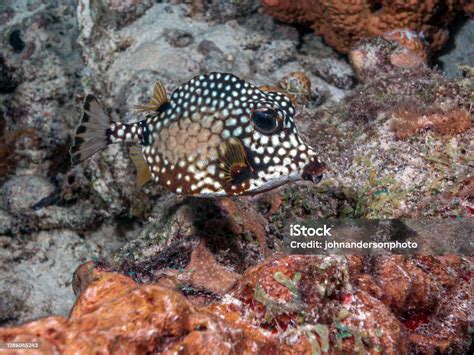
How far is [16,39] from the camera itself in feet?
32.6

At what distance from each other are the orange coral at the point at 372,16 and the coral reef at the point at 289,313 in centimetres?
541

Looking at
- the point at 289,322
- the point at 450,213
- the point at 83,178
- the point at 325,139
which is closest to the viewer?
the point at 289,322

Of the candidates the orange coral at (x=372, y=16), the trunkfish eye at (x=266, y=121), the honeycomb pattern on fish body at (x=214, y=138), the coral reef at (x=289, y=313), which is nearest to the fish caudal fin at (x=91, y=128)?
the honeycomb pattern on fish body at (x=214, y=138)

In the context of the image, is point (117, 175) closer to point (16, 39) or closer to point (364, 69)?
point (364, 69)

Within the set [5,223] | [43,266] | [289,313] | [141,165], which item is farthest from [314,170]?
[5,223]

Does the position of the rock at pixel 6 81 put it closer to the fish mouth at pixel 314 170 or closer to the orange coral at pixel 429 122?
the orange coral at pixel 429 122

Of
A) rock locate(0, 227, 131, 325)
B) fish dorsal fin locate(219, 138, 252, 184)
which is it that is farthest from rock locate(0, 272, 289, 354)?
rock locate(0, 227, 131, 325)

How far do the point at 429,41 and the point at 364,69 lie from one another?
6.13 feet

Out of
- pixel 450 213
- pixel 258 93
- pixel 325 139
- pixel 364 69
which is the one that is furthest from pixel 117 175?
pixel 450 213

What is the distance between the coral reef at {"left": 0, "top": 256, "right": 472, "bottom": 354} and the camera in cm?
197

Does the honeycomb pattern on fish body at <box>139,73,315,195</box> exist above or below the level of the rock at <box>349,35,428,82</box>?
above

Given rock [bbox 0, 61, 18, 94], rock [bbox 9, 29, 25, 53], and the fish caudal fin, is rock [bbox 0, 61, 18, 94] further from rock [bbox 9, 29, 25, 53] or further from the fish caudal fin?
the fish caudal fin

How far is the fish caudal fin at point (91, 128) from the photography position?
3861 mm

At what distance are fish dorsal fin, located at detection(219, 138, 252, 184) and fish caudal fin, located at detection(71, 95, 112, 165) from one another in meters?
1.32
